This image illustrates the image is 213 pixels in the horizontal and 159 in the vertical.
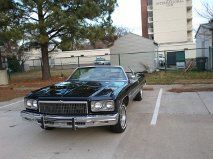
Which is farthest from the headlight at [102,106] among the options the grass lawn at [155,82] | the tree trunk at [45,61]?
the tree trunk at [45,61]

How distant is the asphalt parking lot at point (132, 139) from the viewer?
556cm

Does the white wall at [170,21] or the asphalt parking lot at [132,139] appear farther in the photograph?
the white wall at [170,21]

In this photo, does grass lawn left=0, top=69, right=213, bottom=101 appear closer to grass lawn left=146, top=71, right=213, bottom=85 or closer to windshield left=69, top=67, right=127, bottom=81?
grass lawn left=146, top=71, right=213, bottom=85

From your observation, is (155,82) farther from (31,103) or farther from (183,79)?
(31,103)

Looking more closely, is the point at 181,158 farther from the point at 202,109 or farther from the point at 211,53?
the point at 211,53

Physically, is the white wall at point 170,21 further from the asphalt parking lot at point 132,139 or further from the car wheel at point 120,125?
the car wheel at point 120,125

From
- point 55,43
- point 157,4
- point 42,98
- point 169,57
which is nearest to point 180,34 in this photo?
point 157,4

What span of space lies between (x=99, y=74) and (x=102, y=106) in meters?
2.46

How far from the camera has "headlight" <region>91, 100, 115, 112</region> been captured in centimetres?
616

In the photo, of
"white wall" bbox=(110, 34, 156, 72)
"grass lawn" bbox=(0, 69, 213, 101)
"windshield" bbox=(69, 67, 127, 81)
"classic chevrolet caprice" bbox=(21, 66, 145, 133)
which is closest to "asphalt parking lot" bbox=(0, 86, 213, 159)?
"classic chevrolet caprice" bbox=(21, 66, 145, 133)

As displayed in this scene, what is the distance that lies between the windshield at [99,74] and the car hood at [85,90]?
0.64 m

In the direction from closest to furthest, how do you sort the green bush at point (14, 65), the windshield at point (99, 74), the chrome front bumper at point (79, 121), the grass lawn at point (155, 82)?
1. the chrome front bumper at point (79, 121)
2. the windshield at point (99, 74)
3. the grass lawn at point (155, 82)
4. the green bush at point (14, 65)

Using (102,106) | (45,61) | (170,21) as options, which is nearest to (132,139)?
(102,106)

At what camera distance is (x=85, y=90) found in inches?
268
